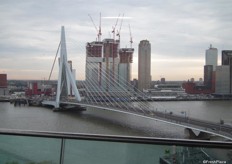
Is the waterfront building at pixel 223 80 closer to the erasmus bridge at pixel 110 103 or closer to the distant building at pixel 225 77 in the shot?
the distant building at pixel 225 77

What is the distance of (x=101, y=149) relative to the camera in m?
0.52

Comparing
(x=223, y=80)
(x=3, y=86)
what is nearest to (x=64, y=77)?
(x=3, y=86)

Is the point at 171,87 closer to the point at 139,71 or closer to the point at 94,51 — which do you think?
the point at 139,71

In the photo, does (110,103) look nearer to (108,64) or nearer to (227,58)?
(108,64)

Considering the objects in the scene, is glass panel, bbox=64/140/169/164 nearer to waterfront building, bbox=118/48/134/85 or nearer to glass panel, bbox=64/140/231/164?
glass panel, bbox=64/140/231/164

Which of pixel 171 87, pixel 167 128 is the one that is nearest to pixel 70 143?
pixel 167 128

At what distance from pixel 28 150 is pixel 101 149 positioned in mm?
140

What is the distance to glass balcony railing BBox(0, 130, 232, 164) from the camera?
468 mm

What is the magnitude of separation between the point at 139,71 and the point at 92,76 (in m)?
10.9

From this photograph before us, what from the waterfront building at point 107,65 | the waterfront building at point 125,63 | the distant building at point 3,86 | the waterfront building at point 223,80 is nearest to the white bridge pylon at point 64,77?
the waterfront building at point 107,65

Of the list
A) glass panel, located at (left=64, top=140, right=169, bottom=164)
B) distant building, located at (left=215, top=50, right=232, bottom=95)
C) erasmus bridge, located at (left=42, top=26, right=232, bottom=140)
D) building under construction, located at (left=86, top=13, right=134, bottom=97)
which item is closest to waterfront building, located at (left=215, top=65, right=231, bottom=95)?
distant building, located at (left=215, top=50, right=232, bottom=95)

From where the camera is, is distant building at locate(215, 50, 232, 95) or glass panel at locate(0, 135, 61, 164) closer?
glass panel at locate(0, 135, 61, 164)

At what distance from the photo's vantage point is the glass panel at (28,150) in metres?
0.55

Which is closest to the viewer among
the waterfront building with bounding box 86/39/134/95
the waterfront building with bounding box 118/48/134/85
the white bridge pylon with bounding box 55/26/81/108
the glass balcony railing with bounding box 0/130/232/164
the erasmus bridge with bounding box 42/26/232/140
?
the glass balcony railing with bounding box 0/130/232/164
